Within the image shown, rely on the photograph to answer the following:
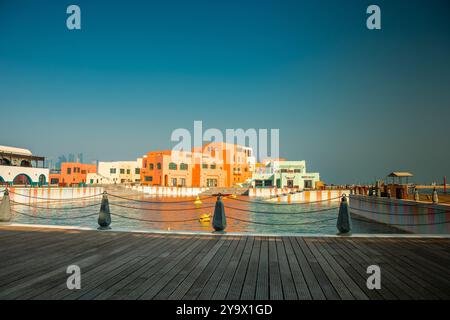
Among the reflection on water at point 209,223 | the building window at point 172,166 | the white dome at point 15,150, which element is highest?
A: the white dome at point 15,150

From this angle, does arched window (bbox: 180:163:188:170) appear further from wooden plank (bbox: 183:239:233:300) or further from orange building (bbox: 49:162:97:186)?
wooden plank (bbox: 183:239:233:300)

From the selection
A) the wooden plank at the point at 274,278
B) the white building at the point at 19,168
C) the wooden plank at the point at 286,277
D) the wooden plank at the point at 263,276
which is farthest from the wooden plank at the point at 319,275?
the white building at the point at 19,168

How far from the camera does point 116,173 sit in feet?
281

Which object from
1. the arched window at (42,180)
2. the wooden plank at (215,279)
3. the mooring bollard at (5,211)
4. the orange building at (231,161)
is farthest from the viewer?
the orange building at (231,161)

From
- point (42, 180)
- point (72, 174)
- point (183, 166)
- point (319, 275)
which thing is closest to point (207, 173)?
point (183, 166)

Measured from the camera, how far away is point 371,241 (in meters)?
7.65

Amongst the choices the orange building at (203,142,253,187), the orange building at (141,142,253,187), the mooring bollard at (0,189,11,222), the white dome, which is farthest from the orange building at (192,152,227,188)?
the mooring bollard at (0,189,11,222)

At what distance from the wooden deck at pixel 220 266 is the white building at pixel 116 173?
81403 mm

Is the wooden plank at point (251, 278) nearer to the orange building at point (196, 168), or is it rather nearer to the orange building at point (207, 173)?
the orange building at point (196, 168)

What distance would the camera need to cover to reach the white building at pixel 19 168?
53.2m

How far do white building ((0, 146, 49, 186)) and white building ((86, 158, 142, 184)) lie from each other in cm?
1954
